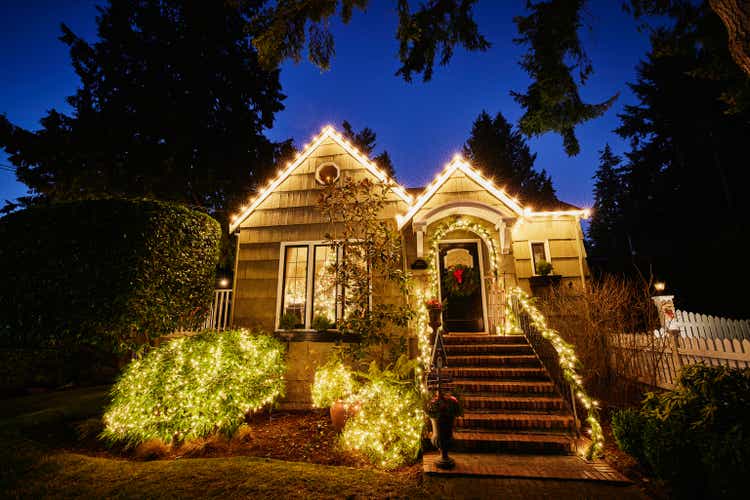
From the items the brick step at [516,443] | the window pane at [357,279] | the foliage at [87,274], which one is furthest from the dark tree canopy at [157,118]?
the brick step at [516,443]

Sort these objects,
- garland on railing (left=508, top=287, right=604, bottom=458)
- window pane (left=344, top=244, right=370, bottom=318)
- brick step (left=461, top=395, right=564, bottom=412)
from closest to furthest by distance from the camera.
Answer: garland on railing (left=508, top=287, right=604, bottom=458) → brick step (left=461, top=395, right=564, bottom=412) → window pane (left=344, top=244, right=370, bottom=318)

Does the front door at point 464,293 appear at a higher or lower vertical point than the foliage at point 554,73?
lower

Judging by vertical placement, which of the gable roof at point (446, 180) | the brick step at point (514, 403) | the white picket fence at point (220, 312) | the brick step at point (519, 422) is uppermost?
the gable roof at point (446, 180)

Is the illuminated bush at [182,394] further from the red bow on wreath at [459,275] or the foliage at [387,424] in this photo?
the red bow on wreath at [459,275]

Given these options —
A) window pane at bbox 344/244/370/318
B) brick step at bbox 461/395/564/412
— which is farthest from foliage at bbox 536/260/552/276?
window pane at bbox 344/244/370/318

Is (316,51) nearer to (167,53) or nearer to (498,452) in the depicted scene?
(498,452)

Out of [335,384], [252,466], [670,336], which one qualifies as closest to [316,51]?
[335,384]

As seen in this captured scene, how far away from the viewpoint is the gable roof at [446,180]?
749 cm

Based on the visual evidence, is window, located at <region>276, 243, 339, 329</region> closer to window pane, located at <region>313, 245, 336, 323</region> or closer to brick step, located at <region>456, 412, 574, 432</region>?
window pane, located at <region>313, 245, 336, 323</region>

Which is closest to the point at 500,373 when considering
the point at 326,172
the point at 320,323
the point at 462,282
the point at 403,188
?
the point at 462,282

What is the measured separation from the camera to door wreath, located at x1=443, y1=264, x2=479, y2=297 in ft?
28.5

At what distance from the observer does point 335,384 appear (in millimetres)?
6184

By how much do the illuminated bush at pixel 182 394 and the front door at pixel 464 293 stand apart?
5.30m

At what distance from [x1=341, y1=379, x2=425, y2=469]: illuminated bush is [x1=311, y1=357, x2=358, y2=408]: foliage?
0.87 meters
